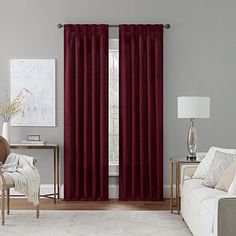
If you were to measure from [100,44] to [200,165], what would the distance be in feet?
7.38

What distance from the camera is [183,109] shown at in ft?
19.8

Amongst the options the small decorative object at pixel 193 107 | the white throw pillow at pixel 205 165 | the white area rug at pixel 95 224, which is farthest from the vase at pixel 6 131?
the white throw pillow at pixel 205 165

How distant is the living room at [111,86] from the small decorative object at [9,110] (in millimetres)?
14

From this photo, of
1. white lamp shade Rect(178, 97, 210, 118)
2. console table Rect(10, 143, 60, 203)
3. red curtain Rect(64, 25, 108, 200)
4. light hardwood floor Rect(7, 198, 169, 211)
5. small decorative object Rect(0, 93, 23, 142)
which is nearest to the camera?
white lamp shade Rect(178, 97, 210, 118)

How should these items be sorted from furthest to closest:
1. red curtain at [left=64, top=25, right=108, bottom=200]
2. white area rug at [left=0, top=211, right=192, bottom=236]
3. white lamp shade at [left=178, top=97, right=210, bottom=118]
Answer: red curtain at [left=64, top=25, right=108, bottom=200]
white lamp shade at [left=178, top=97, right=210, bottom=118]
white area rug at [left=0, top=211, right=192, bottom=236]

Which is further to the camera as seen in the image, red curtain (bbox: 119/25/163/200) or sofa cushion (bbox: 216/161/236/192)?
red curtain (bbox: 119/25/163/200)

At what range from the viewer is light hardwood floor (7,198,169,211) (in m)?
6.41

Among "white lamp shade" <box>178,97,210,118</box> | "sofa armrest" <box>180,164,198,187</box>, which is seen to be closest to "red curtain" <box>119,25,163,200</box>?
"white lamp shade" <box>178,97,210,118</box>

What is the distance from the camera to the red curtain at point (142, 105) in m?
6.93

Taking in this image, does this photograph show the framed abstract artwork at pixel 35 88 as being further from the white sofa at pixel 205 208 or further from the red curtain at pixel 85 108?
the white sofa at pixel 205 208

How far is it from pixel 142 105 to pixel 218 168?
2.01 meters

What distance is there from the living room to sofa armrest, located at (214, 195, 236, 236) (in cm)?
312

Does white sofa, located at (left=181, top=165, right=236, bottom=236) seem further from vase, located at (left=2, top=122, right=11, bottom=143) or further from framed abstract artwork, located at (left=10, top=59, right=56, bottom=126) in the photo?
vase, located at (left=2, top=122, right=11, bottom=143)

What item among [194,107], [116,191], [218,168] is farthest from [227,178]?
[116,191]
